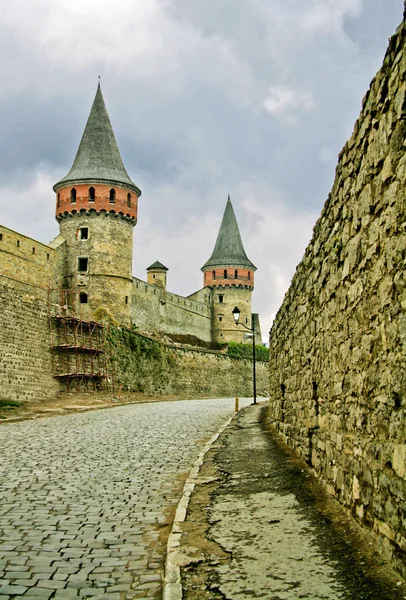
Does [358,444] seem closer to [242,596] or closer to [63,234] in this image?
[242,596]

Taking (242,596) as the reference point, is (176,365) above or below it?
above

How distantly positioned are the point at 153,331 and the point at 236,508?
5287 cm

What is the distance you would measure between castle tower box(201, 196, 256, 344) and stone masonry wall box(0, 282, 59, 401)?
1870 inches

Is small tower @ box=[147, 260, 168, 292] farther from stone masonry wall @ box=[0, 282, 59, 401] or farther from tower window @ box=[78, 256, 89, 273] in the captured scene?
stone masonry wall @ box=[0, 282, 59, 401]

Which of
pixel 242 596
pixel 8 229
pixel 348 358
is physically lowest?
pixel 242 596

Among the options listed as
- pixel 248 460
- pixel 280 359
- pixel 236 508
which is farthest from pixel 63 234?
pixel 236 508

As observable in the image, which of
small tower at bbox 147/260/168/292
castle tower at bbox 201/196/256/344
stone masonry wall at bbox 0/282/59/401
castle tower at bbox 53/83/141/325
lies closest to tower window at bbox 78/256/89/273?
castle tower at bbox 53/83/141/325

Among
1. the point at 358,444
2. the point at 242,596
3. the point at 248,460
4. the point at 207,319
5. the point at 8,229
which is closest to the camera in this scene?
the point at 242,596

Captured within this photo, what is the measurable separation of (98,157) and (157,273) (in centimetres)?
2214

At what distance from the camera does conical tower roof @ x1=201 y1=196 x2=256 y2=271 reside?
77.9m

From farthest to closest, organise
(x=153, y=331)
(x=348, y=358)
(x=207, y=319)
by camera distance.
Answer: (x=207, y=319)
(x=153, y=331)
(x=348, y=358)

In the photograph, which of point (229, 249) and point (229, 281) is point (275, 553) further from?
point (229, 249)

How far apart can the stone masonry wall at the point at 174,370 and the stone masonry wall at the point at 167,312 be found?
1049cm

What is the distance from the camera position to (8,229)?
3903 centimetres
